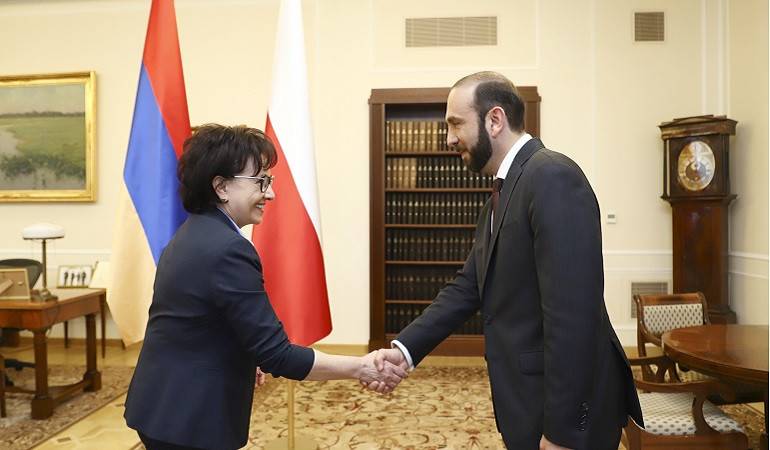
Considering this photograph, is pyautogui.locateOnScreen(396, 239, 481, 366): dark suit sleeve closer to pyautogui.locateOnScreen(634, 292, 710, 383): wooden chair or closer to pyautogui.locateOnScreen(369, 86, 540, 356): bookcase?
pyautogui.locateOnScreen(634, 292, 710, 383): wooden chair

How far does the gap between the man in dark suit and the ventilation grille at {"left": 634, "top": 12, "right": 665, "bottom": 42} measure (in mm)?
4690

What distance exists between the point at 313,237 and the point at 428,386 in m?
2.05

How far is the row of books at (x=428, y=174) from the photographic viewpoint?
5.75 meters

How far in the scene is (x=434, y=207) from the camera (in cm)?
578

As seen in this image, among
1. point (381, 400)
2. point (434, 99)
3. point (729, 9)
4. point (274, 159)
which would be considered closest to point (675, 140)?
point (729, 9)

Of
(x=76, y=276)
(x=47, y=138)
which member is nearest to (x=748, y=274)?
(x=76, y=276)

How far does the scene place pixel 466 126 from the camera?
1.74m

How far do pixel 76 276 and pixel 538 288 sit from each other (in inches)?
226

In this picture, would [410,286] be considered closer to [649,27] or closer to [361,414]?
[361,414]

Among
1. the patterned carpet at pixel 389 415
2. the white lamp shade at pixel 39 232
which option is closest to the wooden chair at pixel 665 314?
the patterned carpet at pixel 389 415

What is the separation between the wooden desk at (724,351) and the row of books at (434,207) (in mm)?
2700

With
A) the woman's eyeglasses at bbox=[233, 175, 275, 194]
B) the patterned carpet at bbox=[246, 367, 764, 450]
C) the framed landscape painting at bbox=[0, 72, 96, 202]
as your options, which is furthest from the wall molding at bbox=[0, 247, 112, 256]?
the woman's eyeglasses at bbox=[233, 175, 275, 194]

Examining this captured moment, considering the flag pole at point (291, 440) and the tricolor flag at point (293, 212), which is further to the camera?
the flag pole at point (291, 440)

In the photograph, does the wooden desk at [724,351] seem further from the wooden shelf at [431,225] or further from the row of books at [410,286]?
the row of books at [410,286]
